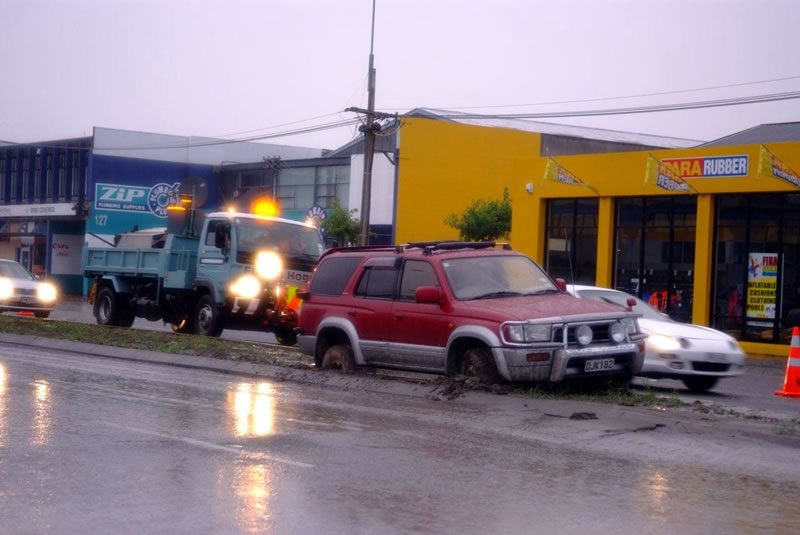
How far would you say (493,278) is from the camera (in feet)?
42.6

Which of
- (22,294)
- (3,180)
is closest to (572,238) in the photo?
(22,294)

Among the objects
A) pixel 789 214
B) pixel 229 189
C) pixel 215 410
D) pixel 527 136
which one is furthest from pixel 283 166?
pixel 215 410

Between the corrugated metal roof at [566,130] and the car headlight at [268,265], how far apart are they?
27.0 m

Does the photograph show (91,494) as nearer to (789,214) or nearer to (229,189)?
(789,214)

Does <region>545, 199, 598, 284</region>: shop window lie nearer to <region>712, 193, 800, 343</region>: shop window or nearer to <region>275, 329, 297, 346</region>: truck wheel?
<region>712, 193, 800, 343</region>: shop window

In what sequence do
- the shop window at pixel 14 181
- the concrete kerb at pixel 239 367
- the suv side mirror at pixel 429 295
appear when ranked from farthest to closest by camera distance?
1. the shop window at pixel 14 181
2. the concrete kerb at pixel 239 367
3. the suv side mirror at pixel 429 295

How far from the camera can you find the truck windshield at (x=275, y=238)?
71.3ft

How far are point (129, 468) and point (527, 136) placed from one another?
136 feet

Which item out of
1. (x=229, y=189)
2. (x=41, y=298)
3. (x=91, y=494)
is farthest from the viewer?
(x=229, y=189)

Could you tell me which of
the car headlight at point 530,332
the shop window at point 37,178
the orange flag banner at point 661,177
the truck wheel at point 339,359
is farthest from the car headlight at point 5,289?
the shop window at point 37,178

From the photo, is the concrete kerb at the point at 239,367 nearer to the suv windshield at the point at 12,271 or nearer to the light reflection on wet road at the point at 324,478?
the light reflection on wet road at the point at 324,478

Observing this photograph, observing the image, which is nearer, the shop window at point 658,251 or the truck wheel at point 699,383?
the truck wheel at point 699,383

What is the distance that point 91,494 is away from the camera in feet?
24.0

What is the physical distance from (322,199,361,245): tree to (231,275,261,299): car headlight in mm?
22436
